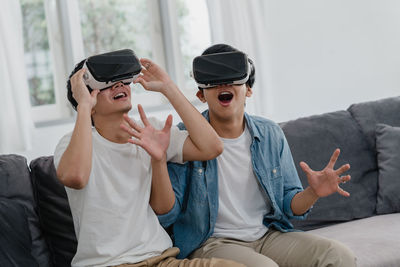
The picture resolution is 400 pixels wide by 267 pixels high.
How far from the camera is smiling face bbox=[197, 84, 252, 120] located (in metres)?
2.04

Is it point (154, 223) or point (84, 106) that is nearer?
point (84, 106)

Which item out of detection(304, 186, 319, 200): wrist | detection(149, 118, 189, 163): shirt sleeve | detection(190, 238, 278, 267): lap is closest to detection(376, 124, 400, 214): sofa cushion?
detection(304, 186, 319, 200): wrist

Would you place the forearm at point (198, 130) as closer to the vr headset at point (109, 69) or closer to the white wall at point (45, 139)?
the vr headset at point (109, 69)

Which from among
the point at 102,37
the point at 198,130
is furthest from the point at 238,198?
the point at 102,37

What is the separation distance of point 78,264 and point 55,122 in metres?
1.72

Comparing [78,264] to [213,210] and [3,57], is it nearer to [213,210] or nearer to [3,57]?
[213,210]

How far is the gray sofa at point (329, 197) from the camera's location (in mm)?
2123

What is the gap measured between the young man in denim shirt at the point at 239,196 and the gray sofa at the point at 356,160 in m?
0.49

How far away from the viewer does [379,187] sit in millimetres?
2672

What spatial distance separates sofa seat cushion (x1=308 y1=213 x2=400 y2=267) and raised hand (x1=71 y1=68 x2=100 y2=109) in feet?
3.66

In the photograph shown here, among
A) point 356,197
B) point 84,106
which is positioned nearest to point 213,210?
point 84,106

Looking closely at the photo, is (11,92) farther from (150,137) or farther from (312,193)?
(312,193)

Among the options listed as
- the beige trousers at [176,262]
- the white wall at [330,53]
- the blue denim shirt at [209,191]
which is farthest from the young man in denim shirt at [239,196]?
the white wall at [330,53]

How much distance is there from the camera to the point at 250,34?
3742 millimetres
